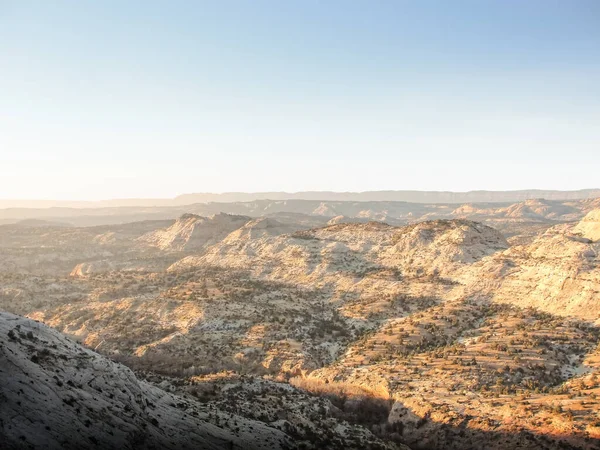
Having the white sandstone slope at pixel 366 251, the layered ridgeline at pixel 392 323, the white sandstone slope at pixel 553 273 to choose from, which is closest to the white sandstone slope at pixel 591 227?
the white sandstone slope at pixel 553 273

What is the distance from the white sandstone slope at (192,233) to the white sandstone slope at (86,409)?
271 ft

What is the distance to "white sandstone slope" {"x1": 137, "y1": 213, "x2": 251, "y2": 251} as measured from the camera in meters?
103

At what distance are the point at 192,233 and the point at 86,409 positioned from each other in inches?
3687

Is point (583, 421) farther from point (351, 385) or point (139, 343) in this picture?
point (139, 343)

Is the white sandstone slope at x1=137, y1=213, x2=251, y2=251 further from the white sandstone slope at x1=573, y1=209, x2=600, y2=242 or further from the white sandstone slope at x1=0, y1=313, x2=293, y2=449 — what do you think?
the white sandstone slope at x1=0, y1=313, x2=293, y2=449

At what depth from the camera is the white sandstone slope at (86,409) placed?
1328 cm

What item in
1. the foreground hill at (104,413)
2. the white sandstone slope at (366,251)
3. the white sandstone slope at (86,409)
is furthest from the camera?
the white sandstone slope at (366,251)

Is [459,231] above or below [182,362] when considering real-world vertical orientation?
above

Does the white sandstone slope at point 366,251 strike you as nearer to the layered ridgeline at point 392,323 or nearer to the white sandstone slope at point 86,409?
the layered ridgeline at point 392,323

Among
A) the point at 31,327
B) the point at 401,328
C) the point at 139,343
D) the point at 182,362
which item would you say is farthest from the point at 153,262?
the point at 31,327

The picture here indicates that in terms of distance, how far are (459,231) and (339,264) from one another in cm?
1702

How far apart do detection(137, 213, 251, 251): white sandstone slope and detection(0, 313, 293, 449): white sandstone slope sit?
8252 cm

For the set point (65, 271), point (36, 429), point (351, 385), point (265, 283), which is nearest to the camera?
point (36, 429)

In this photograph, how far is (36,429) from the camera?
12930 millimetres
